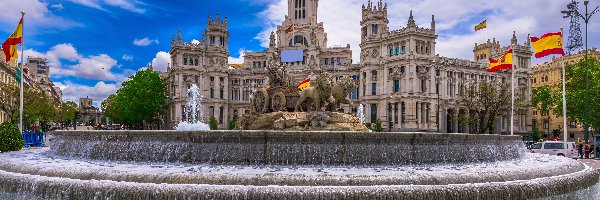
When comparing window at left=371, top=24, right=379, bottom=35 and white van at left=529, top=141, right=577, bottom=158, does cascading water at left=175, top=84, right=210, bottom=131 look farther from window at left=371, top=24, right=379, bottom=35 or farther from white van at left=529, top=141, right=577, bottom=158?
white van at left=529, top=141, right=577, bottom=158

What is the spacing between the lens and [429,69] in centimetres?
9112

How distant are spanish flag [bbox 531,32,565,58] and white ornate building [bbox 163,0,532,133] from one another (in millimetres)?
40258

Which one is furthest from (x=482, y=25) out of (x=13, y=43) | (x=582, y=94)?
(x=13, y=43)

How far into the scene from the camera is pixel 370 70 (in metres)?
97.1

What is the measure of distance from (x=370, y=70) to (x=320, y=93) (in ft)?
239

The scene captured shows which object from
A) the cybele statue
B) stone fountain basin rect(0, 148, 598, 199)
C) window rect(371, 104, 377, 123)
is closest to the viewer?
stone fountain basin rect(0, 148, 598, 199)

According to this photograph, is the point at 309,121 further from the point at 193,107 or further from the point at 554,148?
the point at 193,107

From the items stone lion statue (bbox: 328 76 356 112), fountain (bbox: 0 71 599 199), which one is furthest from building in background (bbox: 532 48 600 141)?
fountain (bbox: 0 71 599 199)

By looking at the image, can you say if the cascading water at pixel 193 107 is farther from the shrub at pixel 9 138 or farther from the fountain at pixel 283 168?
the fountain at pixel 283 168

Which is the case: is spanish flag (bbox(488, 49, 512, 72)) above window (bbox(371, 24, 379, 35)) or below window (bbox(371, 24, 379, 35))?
below

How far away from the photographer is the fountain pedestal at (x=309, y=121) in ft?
79.7

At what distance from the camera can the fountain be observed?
11.1 metres

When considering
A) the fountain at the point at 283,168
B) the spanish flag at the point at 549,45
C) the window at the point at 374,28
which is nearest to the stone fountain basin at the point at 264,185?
the fountain at the point at 283,168

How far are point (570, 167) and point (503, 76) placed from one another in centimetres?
9324
